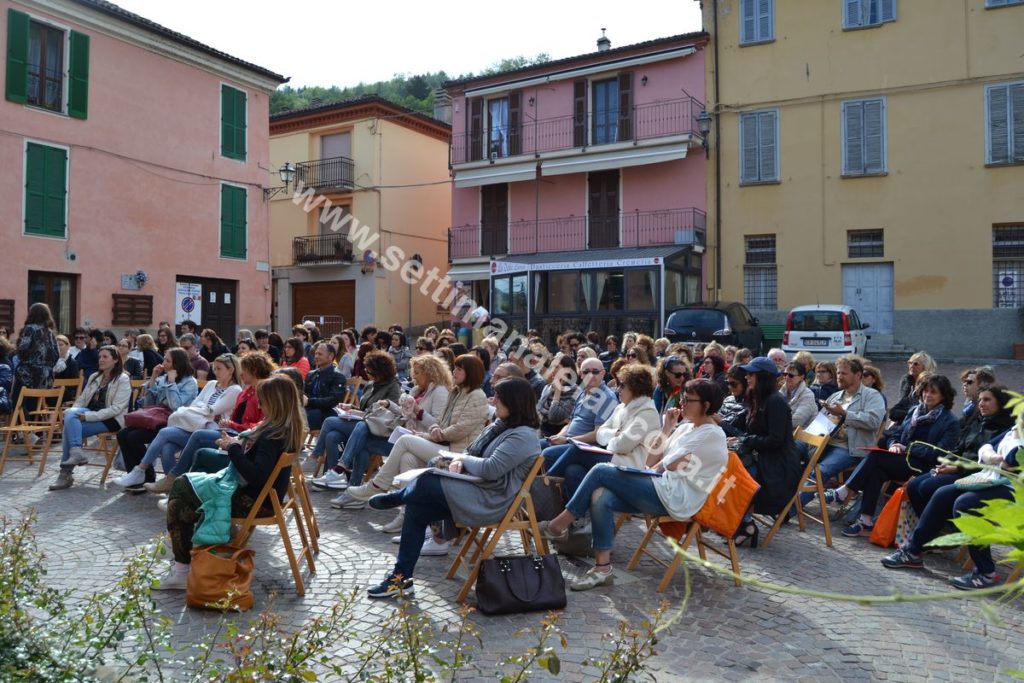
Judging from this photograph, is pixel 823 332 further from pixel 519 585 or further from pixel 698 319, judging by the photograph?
pixel 519 585

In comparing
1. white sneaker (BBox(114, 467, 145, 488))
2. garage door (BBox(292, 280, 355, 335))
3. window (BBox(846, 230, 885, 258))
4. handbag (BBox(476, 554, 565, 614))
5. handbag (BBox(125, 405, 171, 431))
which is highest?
window (BBox(846, 230, 885, 258))

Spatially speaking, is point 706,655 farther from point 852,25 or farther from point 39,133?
point 852,25

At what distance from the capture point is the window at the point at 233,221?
→ 20062 millimetres

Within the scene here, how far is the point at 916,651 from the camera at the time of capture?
3.72 meters

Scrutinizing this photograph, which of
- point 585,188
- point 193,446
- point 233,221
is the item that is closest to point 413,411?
point 193,446

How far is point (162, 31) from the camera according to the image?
18328 mm

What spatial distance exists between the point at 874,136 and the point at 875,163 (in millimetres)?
695

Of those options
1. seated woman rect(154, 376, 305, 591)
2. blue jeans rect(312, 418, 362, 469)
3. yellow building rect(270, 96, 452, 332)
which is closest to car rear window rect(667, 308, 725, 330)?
blue jeans rect(312, 418, 362, 469)

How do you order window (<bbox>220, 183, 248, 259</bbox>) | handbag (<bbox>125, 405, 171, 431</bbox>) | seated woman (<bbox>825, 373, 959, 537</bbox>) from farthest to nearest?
window (<bbox>220, 183, 248, 259</bbox>) → handbag (<bbox>125, 405, 171, 431</bbox>) → seated woman (<bbox>825, 373, 959, 537</bbox>)

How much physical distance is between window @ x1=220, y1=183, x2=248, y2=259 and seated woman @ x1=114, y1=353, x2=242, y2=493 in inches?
574

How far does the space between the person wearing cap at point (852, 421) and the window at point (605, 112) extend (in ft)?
56.5

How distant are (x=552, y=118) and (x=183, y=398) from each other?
18.7 metres

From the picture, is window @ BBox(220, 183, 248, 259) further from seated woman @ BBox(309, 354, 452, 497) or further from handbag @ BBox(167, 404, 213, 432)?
seated woman @ BBox(309, 354, 452, 497)

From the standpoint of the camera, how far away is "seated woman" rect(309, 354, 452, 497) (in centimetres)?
632
